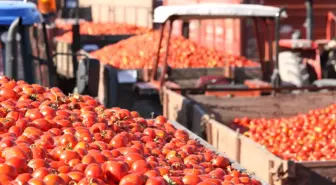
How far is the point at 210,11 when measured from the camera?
12.7 metres

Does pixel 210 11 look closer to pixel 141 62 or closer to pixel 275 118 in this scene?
pixel 275 118

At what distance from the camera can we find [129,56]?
1669 centimetres

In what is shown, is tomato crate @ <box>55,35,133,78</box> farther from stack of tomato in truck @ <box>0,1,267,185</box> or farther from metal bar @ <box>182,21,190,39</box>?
stack of tomato in truck @ <box>0,1,267,185</box>

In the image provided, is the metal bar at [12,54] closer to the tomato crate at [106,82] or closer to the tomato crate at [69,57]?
the tomato crate at [106,82]

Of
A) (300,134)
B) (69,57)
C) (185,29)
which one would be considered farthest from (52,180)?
(185,29)

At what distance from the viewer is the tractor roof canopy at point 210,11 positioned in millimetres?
12523

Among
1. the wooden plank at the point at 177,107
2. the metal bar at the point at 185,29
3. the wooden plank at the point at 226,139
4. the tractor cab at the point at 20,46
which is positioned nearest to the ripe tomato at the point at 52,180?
the wooden plank at the point at 226,139

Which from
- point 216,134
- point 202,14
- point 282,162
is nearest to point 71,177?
point 282,162

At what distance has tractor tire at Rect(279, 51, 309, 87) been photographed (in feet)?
45.4

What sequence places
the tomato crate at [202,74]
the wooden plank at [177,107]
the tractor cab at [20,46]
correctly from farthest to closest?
the tomato crate at [202,74]
the wooden plank at [177,107]
the tractor cab at [20,46]

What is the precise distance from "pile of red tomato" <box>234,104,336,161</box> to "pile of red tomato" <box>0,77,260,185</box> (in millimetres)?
2804

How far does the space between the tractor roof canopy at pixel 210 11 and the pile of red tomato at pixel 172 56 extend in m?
2.98

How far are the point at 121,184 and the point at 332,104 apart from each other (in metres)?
7.75

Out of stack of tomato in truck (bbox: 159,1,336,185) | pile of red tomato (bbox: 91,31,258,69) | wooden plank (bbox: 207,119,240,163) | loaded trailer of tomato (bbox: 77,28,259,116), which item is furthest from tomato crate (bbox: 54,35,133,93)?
wooden plank (bbox: 207,119,240,163)
